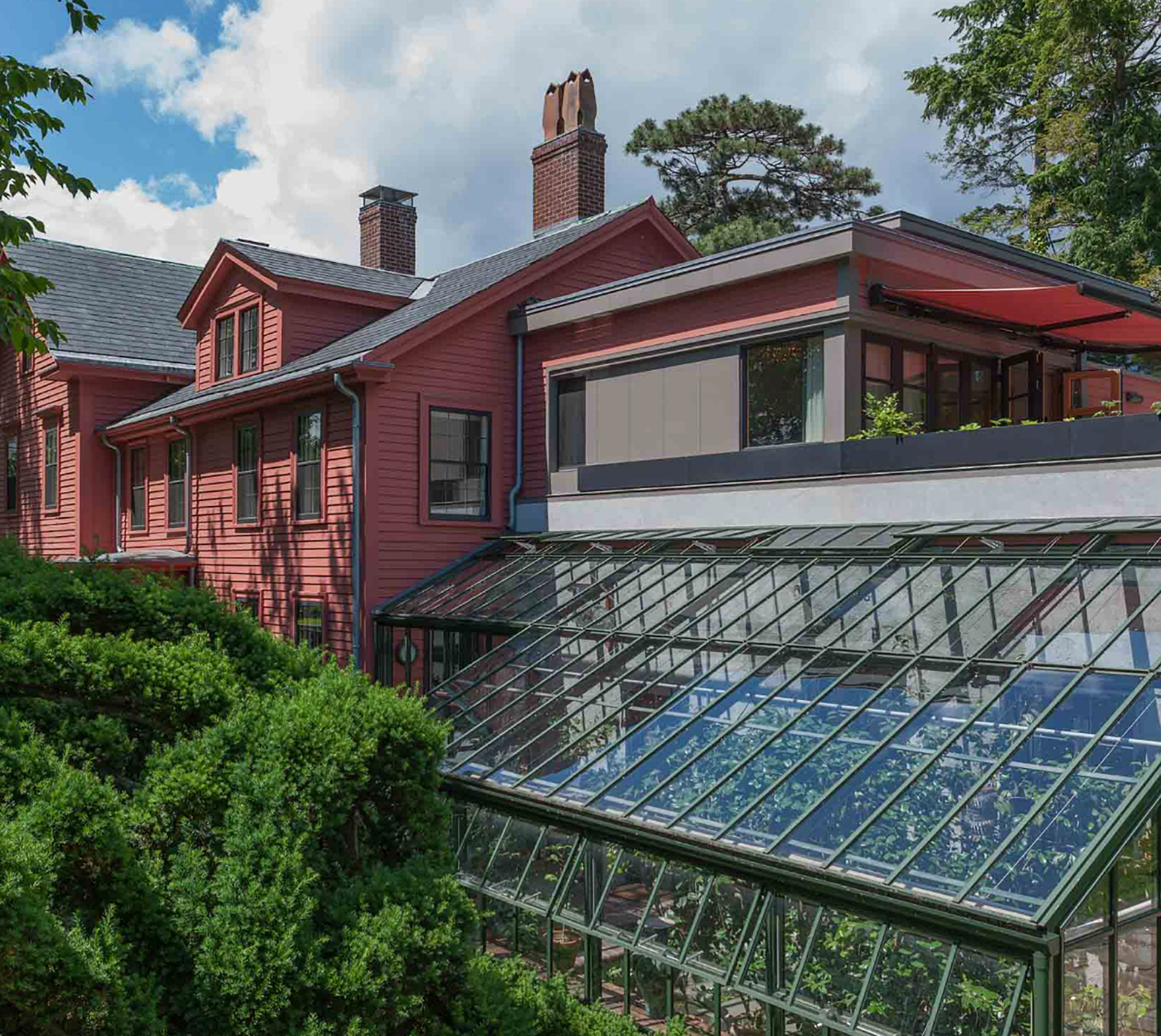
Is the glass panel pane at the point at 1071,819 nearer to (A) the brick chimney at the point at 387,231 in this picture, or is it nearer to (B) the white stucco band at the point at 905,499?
(B) the white stucco band at the point at 905,499

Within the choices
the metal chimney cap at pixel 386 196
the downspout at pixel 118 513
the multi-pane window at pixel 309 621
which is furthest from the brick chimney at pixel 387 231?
the multi-pane window at pixel 309 621

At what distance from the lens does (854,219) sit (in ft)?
43.7

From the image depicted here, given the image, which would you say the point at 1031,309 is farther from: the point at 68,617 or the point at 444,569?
the point at 68,617

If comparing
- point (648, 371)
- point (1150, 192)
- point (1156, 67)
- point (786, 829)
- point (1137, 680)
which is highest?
point (1156, 67)

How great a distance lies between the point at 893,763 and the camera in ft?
25.1

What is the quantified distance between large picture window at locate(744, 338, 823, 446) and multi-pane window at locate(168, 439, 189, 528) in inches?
500

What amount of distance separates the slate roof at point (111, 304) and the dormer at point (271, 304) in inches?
122

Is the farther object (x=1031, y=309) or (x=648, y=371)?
(x=648, y=371)

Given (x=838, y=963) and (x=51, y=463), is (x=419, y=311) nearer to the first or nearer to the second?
(x=51, y=463)

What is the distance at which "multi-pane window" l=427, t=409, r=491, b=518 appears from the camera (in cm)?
1788

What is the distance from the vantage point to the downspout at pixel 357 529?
55.5ft

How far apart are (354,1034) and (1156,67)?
3188cm

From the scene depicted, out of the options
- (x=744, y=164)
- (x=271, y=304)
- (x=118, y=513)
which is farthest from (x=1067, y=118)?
(x=118, y=513)

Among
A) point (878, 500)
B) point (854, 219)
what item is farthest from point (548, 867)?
point (854, 219)
